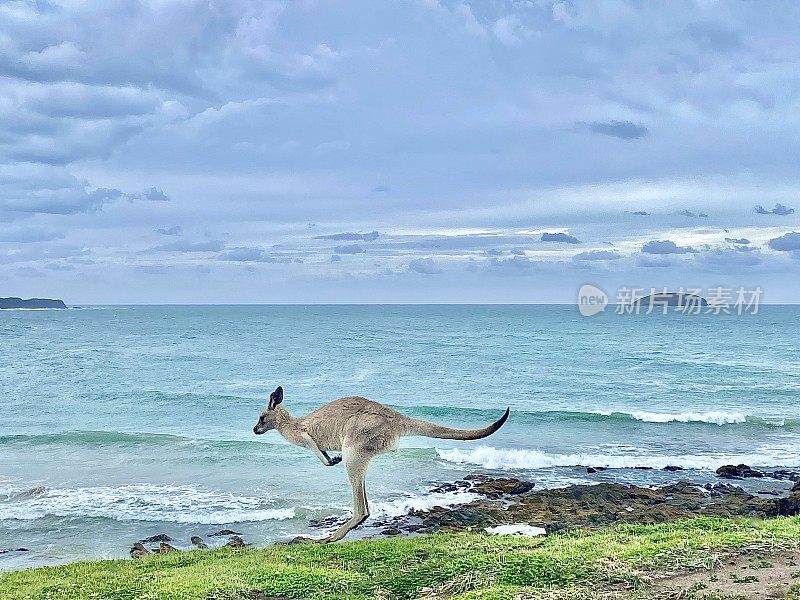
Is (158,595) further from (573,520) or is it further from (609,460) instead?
(609,460)

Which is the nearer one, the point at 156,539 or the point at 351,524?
the point at 351,524

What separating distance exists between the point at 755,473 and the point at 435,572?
13.5m

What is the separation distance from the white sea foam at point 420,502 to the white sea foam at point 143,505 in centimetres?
200

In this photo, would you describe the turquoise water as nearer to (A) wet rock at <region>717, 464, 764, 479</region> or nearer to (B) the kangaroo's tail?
(A) wet rock at <region>717, 464, 764, 479</region>

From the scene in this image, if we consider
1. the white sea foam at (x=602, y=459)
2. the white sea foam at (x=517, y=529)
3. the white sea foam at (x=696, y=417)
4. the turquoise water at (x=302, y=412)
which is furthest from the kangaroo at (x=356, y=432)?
the white sea foam at (x=696, y=417)

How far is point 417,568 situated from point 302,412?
22718mm

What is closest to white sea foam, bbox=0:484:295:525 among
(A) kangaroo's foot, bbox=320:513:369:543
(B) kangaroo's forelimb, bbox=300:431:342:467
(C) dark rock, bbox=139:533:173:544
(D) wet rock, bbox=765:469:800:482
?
(C) dark rock, bbox=139:533:173:544

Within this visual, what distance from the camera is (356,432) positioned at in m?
10.1

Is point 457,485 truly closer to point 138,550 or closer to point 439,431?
point 138,550

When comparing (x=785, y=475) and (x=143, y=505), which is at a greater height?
(x=785, y=475)

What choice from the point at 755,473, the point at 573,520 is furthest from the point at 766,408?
the point at 573,520

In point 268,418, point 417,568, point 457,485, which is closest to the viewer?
point 417,568

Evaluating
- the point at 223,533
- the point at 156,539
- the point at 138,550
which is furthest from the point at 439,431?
the point at 156,539

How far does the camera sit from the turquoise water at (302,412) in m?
16.2
